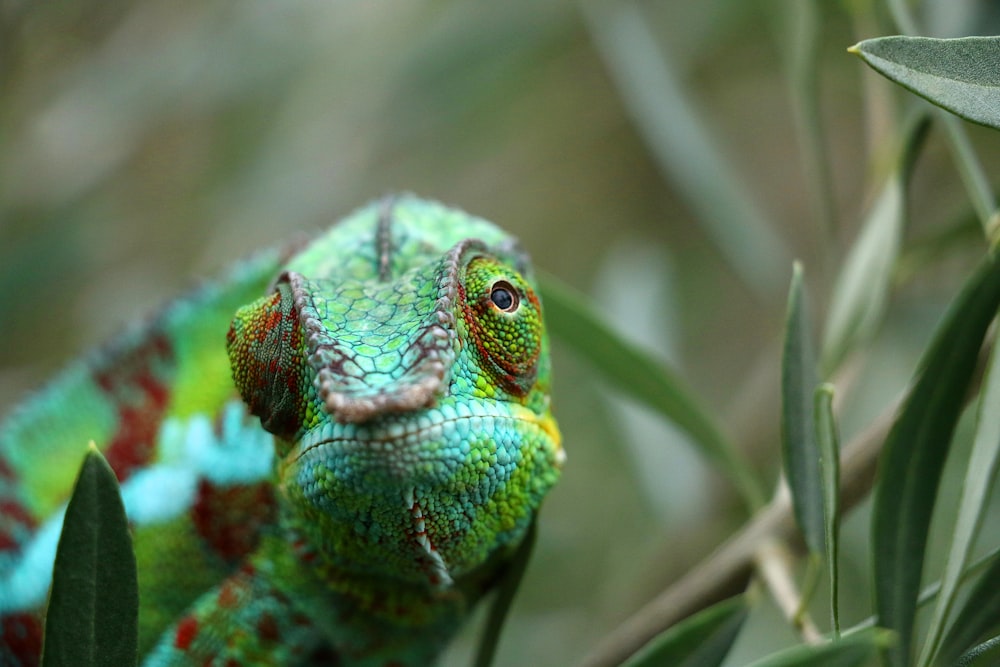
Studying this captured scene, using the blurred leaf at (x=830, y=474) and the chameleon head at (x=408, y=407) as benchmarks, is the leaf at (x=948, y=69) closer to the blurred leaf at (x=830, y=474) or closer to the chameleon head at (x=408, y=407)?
the blurred leaf at (x=830, y=474)

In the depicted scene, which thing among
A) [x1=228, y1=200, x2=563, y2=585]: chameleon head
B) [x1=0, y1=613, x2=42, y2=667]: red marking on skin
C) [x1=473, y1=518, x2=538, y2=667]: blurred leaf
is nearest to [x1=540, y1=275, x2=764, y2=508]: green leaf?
[x1=228, y1=200, x2=563, y2=585]: chameleon head

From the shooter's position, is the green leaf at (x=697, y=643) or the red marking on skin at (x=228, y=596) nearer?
the green leaf at (x=697, y=643)

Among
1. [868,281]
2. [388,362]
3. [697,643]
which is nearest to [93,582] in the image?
[388,362]

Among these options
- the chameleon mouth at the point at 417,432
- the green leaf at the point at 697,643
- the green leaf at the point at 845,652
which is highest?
the chameleon mouth at the point at 417,432

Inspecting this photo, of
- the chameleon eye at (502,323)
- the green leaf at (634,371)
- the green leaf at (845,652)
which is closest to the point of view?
the green leaf at (845,652)

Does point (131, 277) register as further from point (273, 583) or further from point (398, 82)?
point (273, 583)

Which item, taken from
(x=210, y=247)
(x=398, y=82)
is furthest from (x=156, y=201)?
(x=398, y=82)

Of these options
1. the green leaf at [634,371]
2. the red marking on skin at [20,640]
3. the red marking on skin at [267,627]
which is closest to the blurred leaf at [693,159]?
the green leaf at [634,371]

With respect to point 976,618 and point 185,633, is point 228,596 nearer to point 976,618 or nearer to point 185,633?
point 185,633
